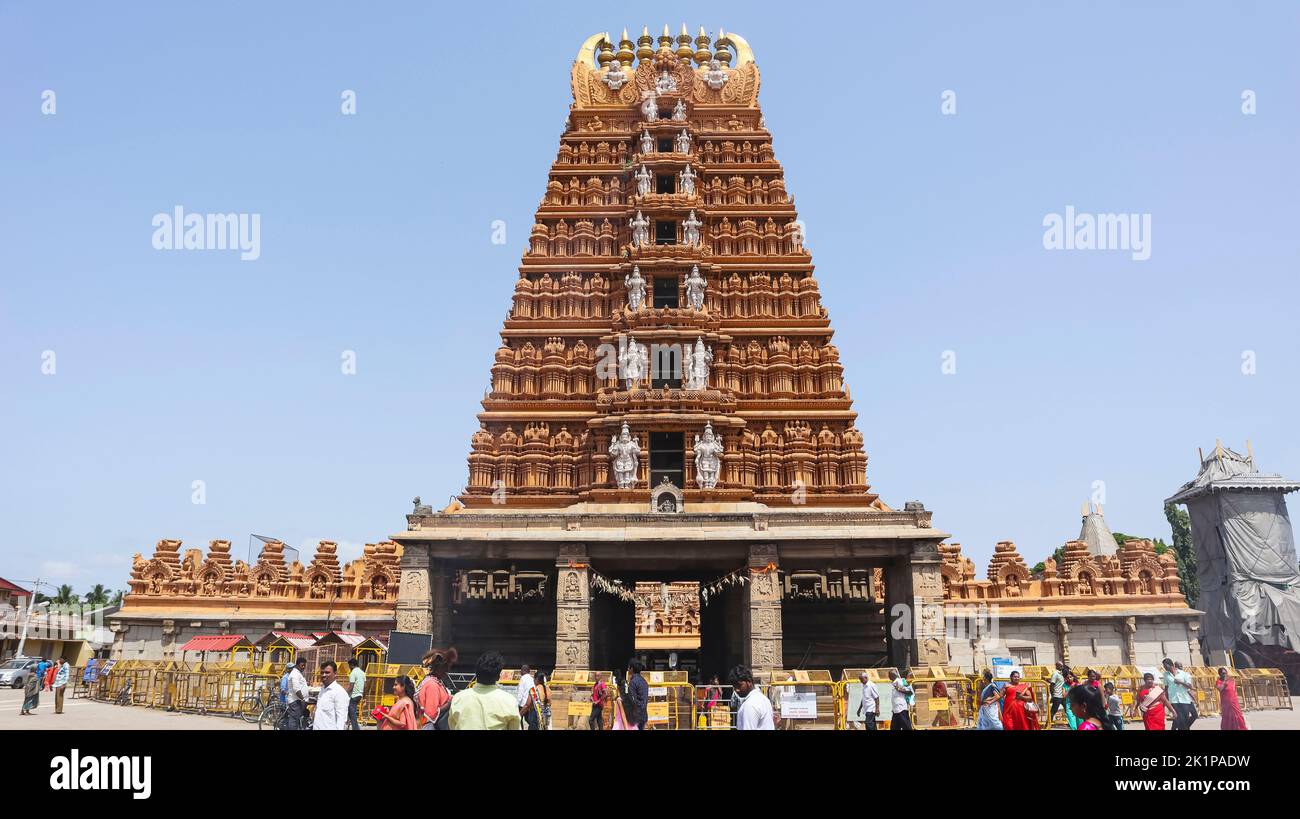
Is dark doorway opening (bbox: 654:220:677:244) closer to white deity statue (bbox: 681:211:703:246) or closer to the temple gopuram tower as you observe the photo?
the temple gopuram tower

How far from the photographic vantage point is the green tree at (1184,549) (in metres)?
66.2

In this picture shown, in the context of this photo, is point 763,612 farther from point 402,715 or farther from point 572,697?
point 402,715

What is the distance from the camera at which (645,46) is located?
140 feet

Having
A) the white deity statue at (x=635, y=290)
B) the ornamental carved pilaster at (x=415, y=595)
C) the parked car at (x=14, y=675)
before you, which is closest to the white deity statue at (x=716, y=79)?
the white deity statue at (x=635, y=290)

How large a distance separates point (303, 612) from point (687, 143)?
87.6 ft

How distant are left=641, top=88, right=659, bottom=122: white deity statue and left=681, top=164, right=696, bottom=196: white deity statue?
3.62 m

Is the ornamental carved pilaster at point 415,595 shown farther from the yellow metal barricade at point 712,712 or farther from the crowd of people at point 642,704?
the yellow metal barricade at point 712,712

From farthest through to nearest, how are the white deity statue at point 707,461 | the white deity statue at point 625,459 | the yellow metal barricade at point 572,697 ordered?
1. the white deity statue at point 707,461
2. the white deity statue at point 625,459
3. the yellow metal barricade at point 572,697

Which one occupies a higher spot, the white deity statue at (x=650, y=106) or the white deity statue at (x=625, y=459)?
the white deity statue at (x=650, y=106)

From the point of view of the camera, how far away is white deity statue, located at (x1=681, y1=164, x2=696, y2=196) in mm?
37719

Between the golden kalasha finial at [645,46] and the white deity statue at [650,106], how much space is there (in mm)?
3085

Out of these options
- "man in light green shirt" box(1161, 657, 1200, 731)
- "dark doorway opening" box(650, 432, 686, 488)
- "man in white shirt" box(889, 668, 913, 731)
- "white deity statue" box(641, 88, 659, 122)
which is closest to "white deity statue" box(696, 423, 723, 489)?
"dark doorway opening" box(650, 432, 686, 488)

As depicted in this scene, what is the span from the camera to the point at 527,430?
1307 inches
